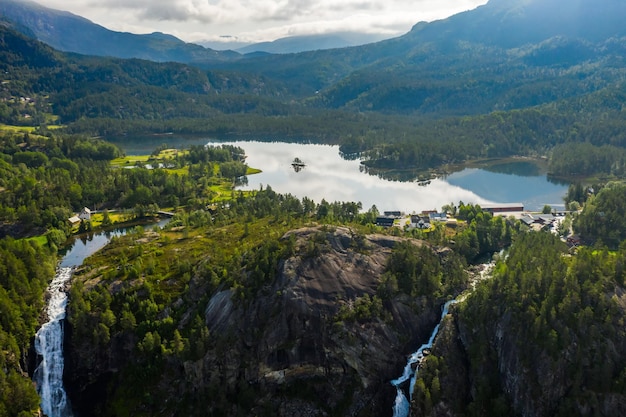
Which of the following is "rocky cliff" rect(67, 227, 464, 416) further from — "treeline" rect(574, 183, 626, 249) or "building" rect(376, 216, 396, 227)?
"treeline" rect(574, 183, 626, 249)

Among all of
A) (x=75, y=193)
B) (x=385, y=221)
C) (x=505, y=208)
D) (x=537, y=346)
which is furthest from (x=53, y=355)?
(x=505, y=208)

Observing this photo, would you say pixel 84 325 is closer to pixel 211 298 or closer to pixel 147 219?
pixel 211 298

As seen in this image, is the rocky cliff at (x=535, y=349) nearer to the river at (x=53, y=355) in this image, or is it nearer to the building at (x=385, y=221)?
the river at (x=53, y=355)

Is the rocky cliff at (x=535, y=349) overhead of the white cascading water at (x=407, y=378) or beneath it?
overhead

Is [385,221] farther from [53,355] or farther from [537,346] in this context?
[53,355]

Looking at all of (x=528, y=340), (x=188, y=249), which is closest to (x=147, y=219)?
(x=188, y=249)

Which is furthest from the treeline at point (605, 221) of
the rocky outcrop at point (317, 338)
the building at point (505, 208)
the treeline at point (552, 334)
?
the rocky outcrop at point (317, 338)

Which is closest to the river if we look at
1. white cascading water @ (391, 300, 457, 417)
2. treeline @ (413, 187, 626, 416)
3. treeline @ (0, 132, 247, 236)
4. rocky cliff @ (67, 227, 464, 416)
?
rocky cliff @ (67, 227, 464, 416)
